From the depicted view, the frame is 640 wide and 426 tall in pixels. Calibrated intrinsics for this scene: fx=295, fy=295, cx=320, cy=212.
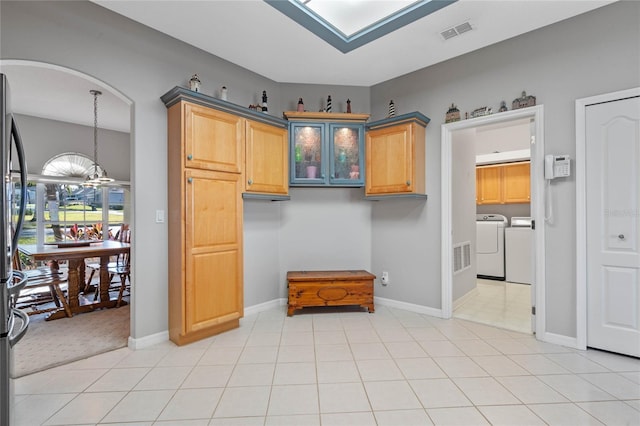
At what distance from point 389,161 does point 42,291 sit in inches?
204

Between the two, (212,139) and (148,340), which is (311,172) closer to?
(212,139)

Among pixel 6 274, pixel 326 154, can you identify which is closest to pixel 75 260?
pixel 6 274

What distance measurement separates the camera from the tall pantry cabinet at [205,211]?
2.53 meters

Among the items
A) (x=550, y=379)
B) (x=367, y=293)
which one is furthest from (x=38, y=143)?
(x=550, y=379)

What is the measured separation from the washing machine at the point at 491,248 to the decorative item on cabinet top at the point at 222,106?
389 cm

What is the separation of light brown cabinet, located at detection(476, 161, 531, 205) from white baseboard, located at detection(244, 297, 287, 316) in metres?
4.58

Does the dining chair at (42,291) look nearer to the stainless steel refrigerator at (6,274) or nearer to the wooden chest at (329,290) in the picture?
the stainless steel refrigerator at (6,274)

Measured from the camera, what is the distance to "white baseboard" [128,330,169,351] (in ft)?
8.23

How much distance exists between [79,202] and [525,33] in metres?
7.12

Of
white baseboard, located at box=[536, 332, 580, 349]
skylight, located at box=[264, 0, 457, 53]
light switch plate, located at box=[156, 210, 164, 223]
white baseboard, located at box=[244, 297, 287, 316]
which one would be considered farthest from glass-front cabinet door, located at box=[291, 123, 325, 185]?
white baseboard, located at box=[536, 332, 580, 349]

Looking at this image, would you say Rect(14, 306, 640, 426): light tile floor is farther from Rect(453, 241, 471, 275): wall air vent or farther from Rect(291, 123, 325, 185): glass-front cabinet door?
Rect(291, 123, 325, 185): glass-front cabinet door

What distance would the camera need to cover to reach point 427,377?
205 centimetres

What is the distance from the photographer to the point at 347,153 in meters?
3.48

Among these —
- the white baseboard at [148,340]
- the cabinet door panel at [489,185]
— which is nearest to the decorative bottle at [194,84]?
the white baseboard at [148,340]
